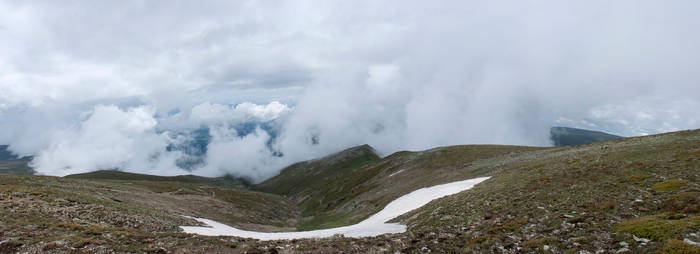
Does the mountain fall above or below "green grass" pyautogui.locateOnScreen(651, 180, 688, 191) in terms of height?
below

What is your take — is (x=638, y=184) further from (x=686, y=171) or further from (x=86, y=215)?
(x=86, y=215)

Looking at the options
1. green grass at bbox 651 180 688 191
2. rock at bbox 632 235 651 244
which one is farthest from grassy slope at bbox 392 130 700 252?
rock at bbox 632 235 651 244

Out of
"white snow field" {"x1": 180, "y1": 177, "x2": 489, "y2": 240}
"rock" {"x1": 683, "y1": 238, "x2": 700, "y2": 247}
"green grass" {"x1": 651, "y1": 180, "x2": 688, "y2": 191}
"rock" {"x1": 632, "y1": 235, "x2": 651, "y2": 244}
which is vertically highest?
"green grass" {"x1": 651, "y1": 180, "x2": 688, "y2": 191}

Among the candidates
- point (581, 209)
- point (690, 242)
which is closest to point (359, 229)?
point (581, 209)

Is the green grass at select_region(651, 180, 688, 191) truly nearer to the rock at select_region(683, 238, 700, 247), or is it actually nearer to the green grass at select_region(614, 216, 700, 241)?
the green grass at select_region(614, 216, 700, 241)

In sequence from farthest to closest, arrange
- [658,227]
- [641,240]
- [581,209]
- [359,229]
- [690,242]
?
[359,229] < [581,209] < [658,227] < [641,240] < [690,242]

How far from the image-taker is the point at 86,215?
29.4 meters

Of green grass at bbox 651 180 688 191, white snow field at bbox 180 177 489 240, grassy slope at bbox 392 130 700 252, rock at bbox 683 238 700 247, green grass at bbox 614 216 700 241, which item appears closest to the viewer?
rock at bbox 683 238 700 247

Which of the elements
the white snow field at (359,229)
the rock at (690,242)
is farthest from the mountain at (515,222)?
the white snow field at (359,229)

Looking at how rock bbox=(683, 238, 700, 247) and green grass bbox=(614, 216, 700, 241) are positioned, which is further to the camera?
green grass bbox=(614, 216, 700, 241)

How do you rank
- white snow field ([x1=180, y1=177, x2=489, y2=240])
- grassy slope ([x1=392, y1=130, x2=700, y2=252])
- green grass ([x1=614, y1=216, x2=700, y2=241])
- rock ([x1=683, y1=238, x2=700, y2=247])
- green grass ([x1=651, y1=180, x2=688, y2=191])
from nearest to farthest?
rock ([x1=683, y1=238, x2=700, y2=247]) < green grass ([x1=614, y1=216, x2=700, y2=241]) < grassy slope ([x1=392, y1=130, x2=700, y2=252]) < green grass ([x1=651, y1=180, x2=688, y2=191]) < white snow field ([x1=180, y1=177, x2=489, y2=240])

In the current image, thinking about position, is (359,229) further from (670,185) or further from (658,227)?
(670,185)

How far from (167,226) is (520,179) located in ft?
136

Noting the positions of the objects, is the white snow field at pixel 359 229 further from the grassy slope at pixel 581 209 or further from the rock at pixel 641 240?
the rock at pixel 641 240
